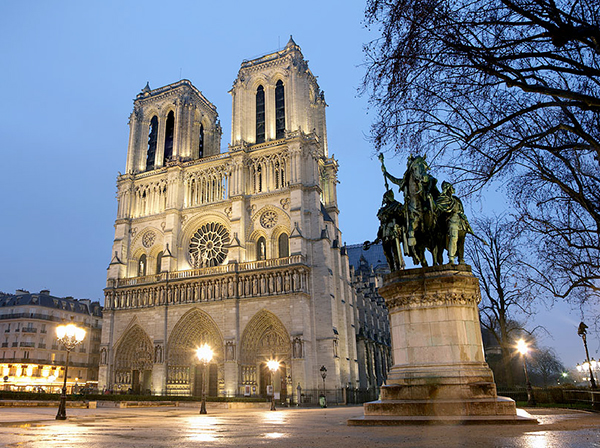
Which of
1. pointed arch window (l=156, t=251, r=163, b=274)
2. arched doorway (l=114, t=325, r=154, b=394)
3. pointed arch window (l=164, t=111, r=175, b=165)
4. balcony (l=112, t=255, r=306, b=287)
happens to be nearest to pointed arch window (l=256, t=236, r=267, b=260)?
balcony (l=112, t=255, r=306, b=287)

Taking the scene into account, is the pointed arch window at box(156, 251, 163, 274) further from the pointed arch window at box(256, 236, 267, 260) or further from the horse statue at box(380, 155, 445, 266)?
the horse statue at box(380, 155, 445, 266)

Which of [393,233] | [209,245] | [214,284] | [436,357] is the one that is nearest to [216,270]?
[214,284]

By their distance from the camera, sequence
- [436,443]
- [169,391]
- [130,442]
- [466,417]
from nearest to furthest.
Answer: [436,443] → [130,442] → [466,417] → [169,391]

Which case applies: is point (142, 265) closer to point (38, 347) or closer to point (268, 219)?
point (268, 219)

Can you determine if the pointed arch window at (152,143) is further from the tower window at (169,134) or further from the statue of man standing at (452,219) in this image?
the statue of man standing at (452,219)

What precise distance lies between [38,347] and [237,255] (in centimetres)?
2342

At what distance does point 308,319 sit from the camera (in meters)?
31.1

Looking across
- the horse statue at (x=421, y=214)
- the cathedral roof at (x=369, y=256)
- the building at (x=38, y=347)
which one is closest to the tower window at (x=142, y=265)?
the building at (x=38, y=347)

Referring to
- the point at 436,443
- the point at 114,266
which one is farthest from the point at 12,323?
the point at 436,443

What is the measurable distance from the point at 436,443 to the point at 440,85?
476 cm

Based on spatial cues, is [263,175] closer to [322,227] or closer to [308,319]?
[322,227]

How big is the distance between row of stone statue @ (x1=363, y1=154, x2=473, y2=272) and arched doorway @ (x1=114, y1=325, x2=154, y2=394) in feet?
95.9

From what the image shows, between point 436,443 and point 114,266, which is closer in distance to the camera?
point 436,443

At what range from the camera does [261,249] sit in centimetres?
3541
